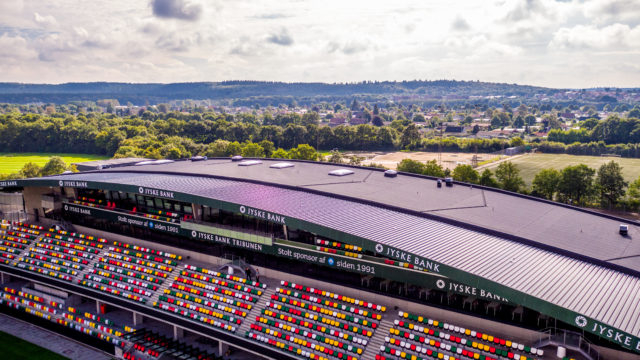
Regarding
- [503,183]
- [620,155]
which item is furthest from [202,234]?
[620,155]

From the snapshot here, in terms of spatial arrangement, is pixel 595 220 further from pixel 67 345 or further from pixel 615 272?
pixel 67 345

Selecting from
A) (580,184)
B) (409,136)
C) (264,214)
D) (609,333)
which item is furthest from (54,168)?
(609,333)

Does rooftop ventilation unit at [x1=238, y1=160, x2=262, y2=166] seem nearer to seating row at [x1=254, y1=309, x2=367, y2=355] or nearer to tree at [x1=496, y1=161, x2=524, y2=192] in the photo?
seating row at [x1=254, y1=309, x2=367, y2=355]

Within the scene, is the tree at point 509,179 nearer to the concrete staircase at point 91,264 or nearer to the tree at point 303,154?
the tree at point 303,154

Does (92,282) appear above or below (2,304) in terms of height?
above

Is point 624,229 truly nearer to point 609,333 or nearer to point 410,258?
point 609,333

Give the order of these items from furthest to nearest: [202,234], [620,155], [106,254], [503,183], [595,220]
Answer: [620,155] < [503,183] < [106,254] < [202,234] < [595,220]

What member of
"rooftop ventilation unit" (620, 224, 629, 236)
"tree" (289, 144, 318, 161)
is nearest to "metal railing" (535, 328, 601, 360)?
"rooftop ventilation unit" (620, 224, 629, 236)

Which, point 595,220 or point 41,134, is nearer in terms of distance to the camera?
point 595,220
